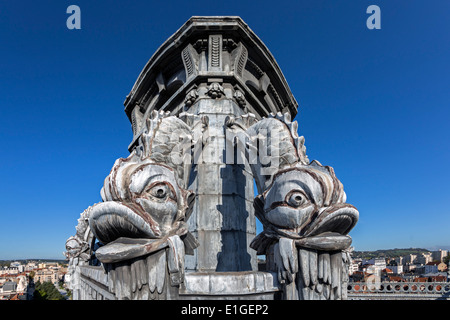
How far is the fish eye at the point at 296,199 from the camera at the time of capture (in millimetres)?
3033

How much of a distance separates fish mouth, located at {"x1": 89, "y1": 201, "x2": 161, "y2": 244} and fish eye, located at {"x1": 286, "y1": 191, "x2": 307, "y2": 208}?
1381 mm

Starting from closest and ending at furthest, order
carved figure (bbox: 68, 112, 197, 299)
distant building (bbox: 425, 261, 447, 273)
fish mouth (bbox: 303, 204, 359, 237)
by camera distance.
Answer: carved figure (bbox: 68, 112, 197, 299), fish mouth (bbox: 303, 204, 359, 237), distant building (bbox: 425, 261, 447, 273)

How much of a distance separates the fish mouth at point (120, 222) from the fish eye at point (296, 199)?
1.38 m

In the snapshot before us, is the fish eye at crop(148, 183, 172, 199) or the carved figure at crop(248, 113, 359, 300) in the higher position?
the fish eye at crop(148, 183, 172, 199)

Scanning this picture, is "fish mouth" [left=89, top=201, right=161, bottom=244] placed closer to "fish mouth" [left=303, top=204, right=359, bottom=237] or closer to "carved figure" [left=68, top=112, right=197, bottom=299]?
"carved figure" [left=68, top=112, right=197, bottom=299]

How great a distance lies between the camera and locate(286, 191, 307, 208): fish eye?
9.95ft

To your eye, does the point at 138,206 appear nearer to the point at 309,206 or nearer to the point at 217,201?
the point at 309,206

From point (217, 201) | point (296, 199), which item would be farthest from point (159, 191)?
point (217, 201)

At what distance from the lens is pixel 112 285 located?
113 inches

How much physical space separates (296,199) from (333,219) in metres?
0.41

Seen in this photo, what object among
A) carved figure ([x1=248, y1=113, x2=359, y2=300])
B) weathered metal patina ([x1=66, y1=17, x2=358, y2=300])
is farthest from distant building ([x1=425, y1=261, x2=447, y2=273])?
carved figure ([x1=248, y1=113, x2=359, y2=300])

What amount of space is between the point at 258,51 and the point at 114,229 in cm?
535

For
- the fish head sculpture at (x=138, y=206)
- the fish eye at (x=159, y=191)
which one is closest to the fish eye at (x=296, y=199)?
the fish head sculpture at (x=138, y=206)
